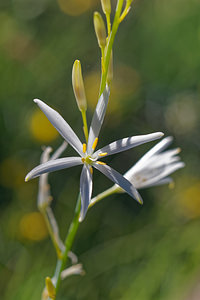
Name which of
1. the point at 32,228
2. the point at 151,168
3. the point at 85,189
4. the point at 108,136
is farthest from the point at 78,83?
the point at 108,136

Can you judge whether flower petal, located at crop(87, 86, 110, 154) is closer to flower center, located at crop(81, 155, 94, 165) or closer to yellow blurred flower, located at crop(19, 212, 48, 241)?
flower center, located at crop(81, 155, 94, 165)

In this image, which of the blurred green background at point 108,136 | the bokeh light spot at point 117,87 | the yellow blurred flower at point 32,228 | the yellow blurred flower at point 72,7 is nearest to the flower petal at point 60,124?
the blurred green background at point 108,136

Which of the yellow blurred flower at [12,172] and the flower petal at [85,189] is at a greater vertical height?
the flower petal at [85,189]

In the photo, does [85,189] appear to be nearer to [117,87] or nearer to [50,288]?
[50,288]

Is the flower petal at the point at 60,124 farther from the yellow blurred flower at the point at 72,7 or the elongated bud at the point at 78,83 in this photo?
the yellow blurred flower at the point at 72,7

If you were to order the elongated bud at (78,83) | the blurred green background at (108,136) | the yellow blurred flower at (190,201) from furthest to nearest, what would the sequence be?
1. the yellow blurred flower at (190,201)
2. the blurred green background at (108,136)
3. the elongated bud at (78,83)

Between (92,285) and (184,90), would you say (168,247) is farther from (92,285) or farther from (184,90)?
(184,90)

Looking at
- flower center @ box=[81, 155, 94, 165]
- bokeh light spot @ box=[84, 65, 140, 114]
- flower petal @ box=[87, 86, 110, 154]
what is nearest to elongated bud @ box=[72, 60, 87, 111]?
flower petal @ box=[87, 86, 110, 154]
